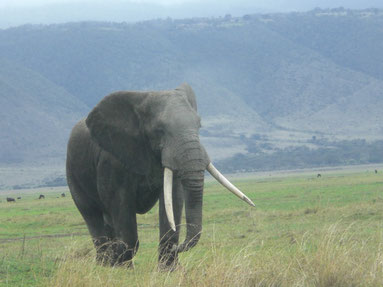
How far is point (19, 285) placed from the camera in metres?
8.59

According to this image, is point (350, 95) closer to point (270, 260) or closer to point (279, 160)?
point (279, 160)

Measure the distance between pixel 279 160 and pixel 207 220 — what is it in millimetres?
101558

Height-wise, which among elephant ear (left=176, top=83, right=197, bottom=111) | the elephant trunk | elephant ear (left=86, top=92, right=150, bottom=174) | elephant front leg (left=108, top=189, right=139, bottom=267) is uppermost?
elephant ear (left=176, top=83, right=197, bottom=111)

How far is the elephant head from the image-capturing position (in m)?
9.20

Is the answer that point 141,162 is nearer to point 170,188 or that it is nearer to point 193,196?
point 170,188

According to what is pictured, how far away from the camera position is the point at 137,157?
10.6 metres

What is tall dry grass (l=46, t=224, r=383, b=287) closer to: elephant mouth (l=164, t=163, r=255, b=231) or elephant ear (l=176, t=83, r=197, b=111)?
elephant mouth (l=164, t=163, r=255, b=231)

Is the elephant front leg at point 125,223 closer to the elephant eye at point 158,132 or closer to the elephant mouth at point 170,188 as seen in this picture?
the elephant eye at point 158,132

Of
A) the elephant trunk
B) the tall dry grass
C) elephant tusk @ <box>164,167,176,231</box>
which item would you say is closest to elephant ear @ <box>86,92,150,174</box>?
elephant tusk @ <box>164,167,176,231</box>

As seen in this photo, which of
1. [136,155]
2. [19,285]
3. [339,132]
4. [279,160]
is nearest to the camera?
[19,285]

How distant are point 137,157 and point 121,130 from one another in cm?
57

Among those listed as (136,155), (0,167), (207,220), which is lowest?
(0,167)

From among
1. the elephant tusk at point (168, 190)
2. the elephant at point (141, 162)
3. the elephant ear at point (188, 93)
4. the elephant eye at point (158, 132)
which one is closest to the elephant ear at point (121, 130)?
the elephant at point (141, 162)

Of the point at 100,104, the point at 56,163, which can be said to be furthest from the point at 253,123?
the point at 100,104
